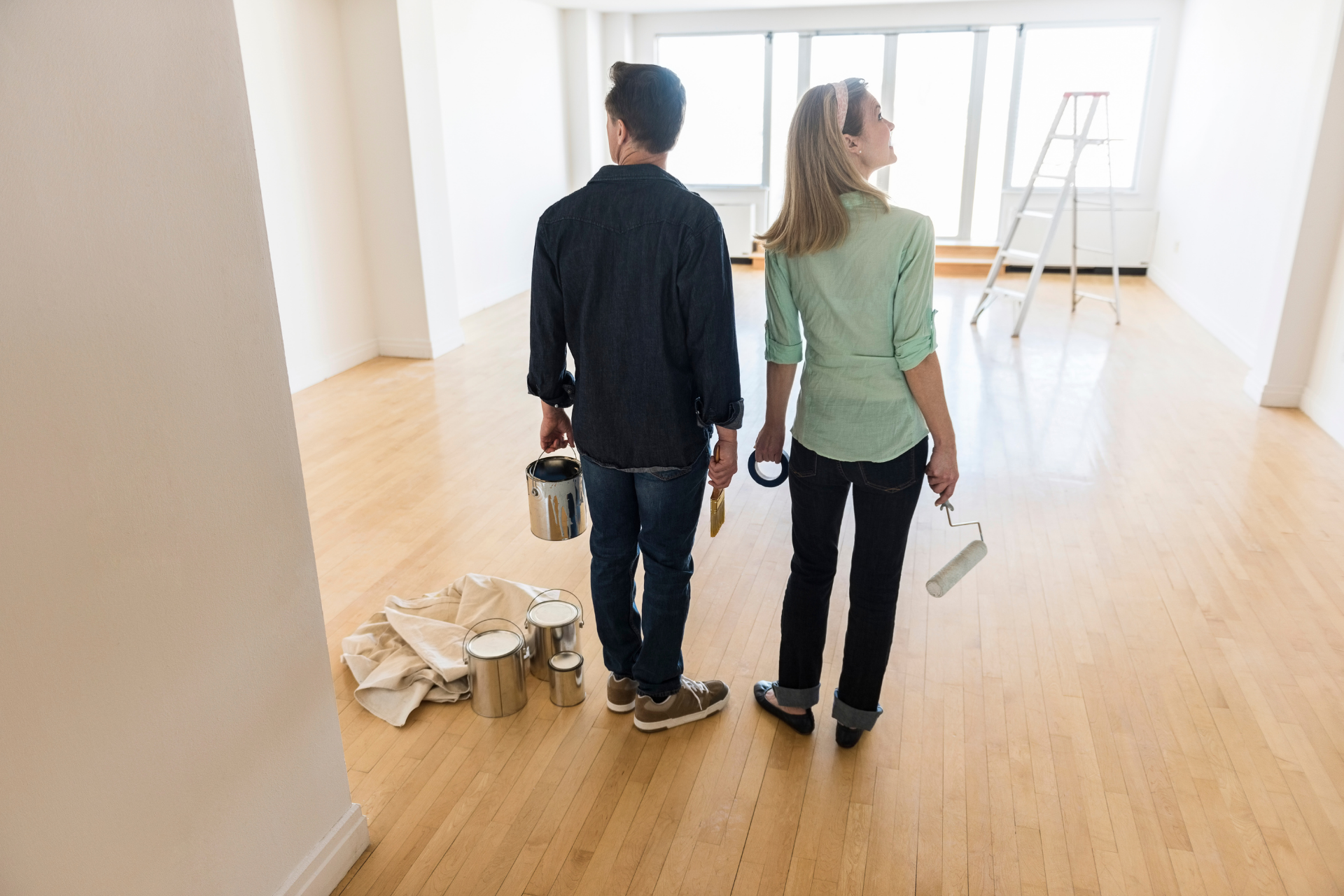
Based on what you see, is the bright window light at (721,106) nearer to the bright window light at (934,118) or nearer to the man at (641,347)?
the bright window light at (934,118)

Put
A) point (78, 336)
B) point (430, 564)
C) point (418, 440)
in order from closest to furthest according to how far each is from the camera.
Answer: point (78, 336)
point (430, 564)
point (418, 440)

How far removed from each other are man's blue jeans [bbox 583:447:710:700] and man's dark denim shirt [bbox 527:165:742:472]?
0.21 ft

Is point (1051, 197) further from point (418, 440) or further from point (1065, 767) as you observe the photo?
point (1065, 767)

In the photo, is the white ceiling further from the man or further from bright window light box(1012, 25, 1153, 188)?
the man

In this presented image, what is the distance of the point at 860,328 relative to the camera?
6.06 ft

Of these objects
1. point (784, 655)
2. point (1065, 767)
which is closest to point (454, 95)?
point (784, 655)

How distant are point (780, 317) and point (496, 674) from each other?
1.19 meters

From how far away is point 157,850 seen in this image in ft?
4.67

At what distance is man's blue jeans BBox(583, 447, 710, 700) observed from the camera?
206 centimetres

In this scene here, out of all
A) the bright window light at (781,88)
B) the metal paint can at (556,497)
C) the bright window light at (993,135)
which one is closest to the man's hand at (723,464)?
the metal paint can at (556,497)

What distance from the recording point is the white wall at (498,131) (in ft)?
22.6

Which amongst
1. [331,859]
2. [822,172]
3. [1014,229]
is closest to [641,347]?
[822,172]

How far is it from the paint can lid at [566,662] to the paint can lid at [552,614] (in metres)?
0.08

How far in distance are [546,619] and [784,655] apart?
69 cm
